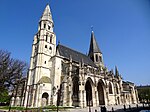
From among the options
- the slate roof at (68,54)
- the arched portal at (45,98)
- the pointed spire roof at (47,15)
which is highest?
the pointed spire roof at (47,15)

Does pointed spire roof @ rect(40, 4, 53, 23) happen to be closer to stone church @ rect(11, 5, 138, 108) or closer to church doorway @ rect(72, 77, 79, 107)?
stone church @ rect(11, 5, 138, 108)

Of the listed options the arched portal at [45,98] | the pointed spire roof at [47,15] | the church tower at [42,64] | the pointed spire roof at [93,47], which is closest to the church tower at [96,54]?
the pointed spire roof at [93,47]

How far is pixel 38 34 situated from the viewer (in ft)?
127

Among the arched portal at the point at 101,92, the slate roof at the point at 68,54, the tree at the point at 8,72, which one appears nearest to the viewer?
the tree at the point at 8,72

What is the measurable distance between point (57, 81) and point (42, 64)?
251 inches

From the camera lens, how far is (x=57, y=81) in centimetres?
3169

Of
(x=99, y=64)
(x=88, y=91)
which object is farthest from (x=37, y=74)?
(x=99, y=64)

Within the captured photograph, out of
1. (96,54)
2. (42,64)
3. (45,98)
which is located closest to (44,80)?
(45,98)

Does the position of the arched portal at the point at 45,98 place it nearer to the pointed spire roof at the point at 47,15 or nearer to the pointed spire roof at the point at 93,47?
the pointed spire roof at the point at 47,15

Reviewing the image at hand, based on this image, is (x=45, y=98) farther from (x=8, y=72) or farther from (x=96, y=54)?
(x=96, y=54)

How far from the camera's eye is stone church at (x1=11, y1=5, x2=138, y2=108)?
28339mm

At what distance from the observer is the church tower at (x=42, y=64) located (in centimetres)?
2902

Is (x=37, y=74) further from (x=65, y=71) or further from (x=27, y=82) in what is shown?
(x=65, y=71)

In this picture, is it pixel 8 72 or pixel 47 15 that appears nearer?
pixel 8 72
